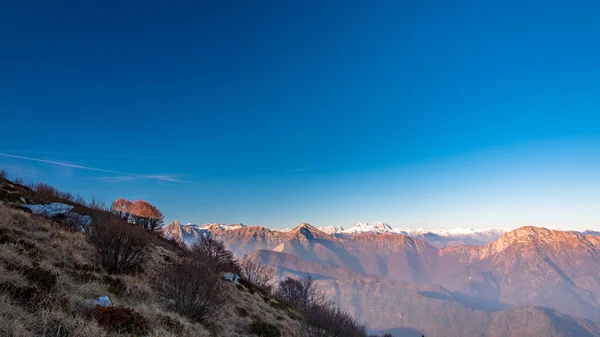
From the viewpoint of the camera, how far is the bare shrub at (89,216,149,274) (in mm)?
15172

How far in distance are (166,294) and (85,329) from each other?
273 inches

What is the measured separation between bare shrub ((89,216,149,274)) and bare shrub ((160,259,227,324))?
10.4 feet

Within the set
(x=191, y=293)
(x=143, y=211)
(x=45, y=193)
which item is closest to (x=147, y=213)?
(x=143, y=211)

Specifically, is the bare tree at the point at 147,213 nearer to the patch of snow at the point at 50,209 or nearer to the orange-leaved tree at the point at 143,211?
the orange-leaved tree at the point at 143,211

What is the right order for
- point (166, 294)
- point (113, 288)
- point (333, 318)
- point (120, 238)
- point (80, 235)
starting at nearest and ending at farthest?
point (113, 288) < point (166, 294) < point (120, 238) < point (80, 235) < point (333, 318)

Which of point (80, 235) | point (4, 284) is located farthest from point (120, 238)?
point (4, 284)

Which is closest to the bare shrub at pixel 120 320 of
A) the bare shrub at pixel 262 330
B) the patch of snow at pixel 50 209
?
the bare shrub at pixel 262 330

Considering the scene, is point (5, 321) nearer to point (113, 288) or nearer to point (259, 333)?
point (113, 288)

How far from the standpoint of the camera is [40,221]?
16328 millimetres

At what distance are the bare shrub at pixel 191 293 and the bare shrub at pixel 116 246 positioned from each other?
316 centimetres

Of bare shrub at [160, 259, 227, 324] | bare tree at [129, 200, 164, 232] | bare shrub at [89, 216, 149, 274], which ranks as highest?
bare tree at [129, 200, 164, 232]

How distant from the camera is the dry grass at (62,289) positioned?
23.5 ft

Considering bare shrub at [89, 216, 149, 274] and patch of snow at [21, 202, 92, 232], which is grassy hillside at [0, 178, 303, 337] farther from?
patch of snow at [21, 202, 92, 232]

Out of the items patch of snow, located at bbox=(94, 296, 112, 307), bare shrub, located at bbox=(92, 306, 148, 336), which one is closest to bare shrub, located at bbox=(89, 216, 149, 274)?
patch of snow, located at bbox=(94, 296, 112, 307)
